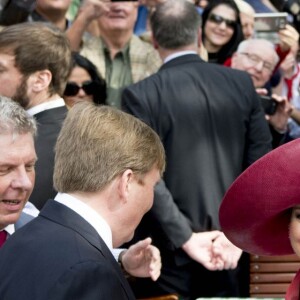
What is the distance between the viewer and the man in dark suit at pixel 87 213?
2.56 m

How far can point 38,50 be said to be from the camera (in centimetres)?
432

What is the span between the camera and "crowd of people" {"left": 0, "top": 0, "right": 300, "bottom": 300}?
2713 mm

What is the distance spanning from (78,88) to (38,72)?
112 cm

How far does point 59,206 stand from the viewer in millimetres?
2758

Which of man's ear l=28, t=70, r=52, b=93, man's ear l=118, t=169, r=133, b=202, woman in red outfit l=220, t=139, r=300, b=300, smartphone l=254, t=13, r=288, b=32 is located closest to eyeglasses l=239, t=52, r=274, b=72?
smartphone l=254, t=13, r=288, b=32

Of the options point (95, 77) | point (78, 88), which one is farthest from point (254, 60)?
point (78, 88)

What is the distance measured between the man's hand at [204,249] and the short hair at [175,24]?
1012 mm

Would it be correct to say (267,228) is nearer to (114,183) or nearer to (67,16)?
(114,183)

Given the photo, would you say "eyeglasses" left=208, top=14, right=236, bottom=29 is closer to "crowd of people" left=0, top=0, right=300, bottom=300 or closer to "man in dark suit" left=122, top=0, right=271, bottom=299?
"crowd of people" left=0, top=0, right=300, bottom=300

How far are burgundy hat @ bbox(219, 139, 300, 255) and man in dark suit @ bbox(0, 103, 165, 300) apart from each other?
26 centimetres

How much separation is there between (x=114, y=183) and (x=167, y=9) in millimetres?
2647

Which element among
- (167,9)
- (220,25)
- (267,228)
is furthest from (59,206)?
(220,25)

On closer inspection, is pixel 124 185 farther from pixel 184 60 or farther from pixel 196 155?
pixel 184 60

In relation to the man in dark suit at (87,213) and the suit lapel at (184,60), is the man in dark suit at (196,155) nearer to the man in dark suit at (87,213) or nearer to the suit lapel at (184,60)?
the suit lapel at (184,60)
